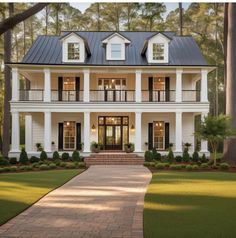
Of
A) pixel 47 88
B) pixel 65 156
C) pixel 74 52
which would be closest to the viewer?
pixel 65 156

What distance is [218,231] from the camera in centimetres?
727

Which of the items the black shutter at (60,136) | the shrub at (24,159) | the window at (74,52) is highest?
the window at (74,52)

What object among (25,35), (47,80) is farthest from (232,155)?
(25,35)

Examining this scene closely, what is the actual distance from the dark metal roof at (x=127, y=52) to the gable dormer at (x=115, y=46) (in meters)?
0.40

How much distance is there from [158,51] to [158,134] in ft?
19.9

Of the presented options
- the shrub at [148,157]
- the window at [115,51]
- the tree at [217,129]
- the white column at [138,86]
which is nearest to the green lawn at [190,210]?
the tree at [217,129]

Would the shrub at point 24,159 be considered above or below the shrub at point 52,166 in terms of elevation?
above

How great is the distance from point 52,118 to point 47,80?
3.50 metres

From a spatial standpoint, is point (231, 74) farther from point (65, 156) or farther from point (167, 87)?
point (65, 156)

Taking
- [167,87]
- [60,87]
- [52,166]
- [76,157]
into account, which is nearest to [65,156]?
[76,157]

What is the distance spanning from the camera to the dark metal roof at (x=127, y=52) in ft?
88.8

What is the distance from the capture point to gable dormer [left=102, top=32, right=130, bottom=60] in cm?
2748

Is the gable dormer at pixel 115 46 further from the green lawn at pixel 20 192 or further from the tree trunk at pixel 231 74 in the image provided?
the green lawn at pixel 20 192

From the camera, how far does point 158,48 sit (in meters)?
27.3
